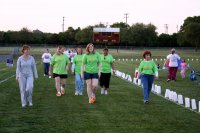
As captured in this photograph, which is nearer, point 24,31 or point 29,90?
point 29,90

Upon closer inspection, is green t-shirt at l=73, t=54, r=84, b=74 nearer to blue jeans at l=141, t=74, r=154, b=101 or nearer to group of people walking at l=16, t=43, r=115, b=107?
group of people walking at l=16, t=43, r=115, b=107

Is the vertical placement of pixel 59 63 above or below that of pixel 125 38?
above

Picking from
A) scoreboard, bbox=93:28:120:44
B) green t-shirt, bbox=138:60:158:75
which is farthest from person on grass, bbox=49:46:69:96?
scoreboard, bbox=93:28:120:44

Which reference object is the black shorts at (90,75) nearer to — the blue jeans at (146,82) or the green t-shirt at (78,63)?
the blue jeans at (146,82)

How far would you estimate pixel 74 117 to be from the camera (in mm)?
12250

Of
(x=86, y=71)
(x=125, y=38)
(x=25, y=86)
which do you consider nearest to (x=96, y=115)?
(x=25, y=86)

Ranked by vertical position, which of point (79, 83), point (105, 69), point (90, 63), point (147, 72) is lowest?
point (79, 83)

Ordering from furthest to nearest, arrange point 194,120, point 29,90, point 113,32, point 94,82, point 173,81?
1. point 113,32
2. point 173,81
3. point 94,82
4. point 29,90
5. point 194,120

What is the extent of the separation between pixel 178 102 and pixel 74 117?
4733mm

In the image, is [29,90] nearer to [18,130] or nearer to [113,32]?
[18,130]

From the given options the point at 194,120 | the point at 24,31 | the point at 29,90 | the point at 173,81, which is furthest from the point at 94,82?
the point at 24,31

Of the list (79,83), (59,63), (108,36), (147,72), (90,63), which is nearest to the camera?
(90,63)

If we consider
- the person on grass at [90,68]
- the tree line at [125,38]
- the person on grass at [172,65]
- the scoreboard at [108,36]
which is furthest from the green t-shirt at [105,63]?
the tree line at [125,38]

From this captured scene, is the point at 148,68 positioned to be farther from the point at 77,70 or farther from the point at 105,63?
the point at 77,70
